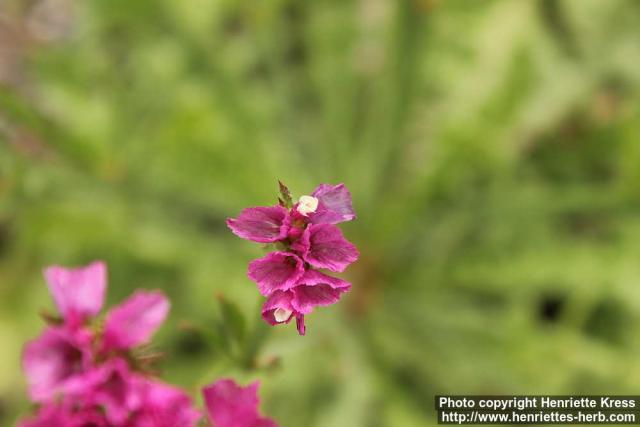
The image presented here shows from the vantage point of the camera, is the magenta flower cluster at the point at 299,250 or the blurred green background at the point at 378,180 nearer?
the magenta flower cluster at the point at 299,250

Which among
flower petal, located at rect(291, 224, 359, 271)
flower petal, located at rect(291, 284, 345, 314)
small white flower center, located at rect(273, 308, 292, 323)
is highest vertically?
flower petal, located at rect(291, 224, 359, 271)

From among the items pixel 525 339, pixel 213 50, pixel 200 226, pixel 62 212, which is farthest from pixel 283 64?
pixel 525 339

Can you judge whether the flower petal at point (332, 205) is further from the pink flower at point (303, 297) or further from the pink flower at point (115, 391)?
the pink flower at point (115, 391)

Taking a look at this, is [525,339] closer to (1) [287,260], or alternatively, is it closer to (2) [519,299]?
(2) [519,299]

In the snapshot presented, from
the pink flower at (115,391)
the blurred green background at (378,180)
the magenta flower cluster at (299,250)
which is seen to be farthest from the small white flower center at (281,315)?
the blurred green background at (378,180)

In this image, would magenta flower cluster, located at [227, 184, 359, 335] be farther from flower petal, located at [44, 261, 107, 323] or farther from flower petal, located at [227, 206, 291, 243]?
flower petal, located at [44, 261, 107, 323]

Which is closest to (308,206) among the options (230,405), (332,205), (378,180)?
(332,205)

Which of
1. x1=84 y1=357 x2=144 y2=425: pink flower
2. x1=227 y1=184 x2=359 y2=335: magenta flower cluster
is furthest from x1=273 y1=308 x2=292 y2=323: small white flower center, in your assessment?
x1=84 y1=357 x2=144 y2=425: pink flower
